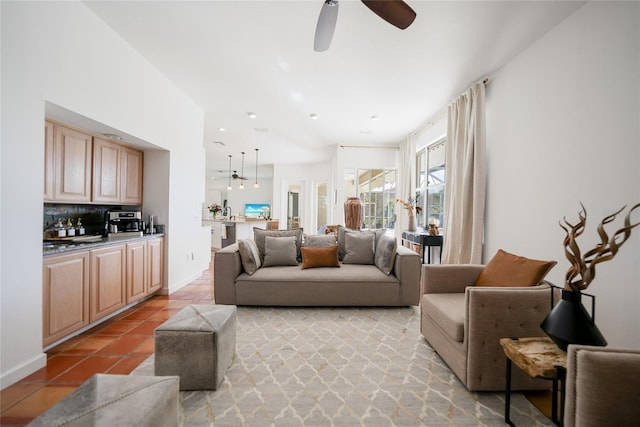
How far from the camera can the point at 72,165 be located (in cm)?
253

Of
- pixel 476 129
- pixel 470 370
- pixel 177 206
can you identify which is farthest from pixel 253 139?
pixel 470 370

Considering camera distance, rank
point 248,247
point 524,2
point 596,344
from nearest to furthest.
Answer: 1. point 596,344
2. point 524,2
3. point 248,247

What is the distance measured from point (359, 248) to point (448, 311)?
172cm

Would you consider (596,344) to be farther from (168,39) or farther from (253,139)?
(253,139)

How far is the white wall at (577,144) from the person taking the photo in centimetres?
179

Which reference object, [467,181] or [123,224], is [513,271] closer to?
[467,181]

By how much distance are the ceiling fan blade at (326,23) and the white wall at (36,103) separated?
Answer: 195 centimetres

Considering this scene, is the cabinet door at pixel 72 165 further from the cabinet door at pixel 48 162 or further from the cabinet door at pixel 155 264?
the cabinet door at pixel 155 264

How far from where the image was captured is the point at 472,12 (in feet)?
7.09

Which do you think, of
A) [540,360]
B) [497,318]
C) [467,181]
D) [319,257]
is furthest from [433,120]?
[540,360]

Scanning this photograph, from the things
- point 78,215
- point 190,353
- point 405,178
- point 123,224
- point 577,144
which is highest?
point 405,178

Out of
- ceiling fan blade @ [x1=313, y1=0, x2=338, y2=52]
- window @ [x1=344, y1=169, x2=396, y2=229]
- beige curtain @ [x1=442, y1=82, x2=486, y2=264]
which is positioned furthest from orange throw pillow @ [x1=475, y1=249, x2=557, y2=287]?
window @ [x1=344, y1=169, x2=396, y2=229]

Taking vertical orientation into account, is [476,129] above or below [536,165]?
above

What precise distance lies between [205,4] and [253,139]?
4053 mm
